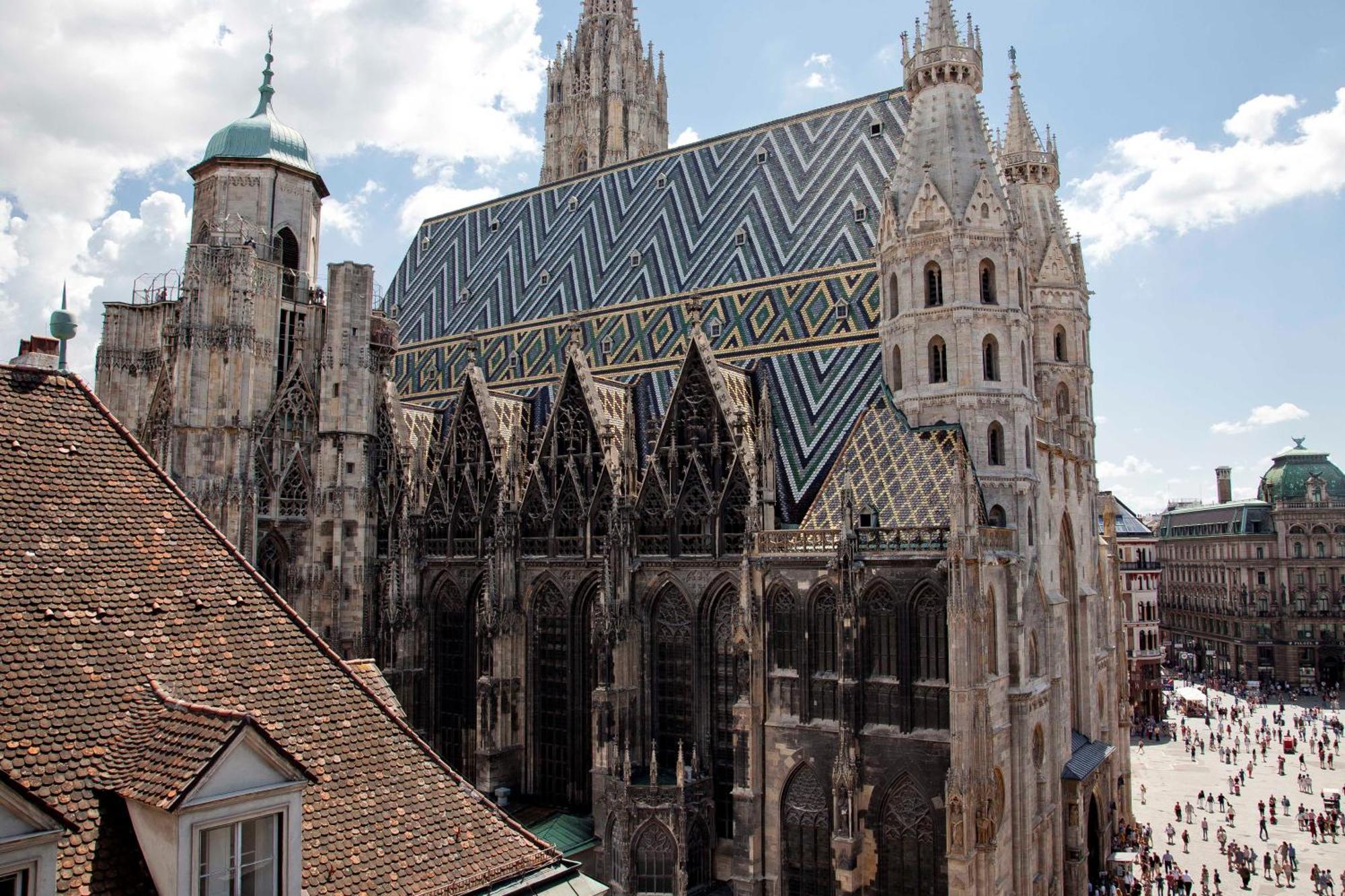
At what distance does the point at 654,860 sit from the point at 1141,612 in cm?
6746

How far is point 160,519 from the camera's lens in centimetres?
1083

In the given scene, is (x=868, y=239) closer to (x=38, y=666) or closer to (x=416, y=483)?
(x=416, y=483)

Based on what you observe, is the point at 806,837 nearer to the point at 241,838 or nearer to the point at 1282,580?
the point at 241,838

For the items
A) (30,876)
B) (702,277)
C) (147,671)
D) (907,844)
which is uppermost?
(702,277)

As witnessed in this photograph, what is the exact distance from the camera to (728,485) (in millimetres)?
31594

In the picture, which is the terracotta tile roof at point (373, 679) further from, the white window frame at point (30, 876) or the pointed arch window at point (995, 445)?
the pointed arch window at point (995, 445)

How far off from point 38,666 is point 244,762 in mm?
2131

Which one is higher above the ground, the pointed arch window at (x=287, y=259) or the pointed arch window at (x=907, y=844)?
the pointed arch window at (x=287, y=259)

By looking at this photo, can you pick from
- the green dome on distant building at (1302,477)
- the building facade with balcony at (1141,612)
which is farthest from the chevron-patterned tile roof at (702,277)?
the green dome on distant building at (1302,477)

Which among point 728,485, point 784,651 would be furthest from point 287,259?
point 784,651

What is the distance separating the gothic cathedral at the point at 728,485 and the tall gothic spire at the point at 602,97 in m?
15.4

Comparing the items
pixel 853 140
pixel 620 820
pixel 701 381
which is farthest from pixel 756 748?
pixel 853 140

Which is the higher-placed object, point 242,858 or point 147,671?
point 147,671

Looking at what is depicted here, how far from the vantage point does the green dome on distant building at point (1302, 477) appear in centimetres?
9112
